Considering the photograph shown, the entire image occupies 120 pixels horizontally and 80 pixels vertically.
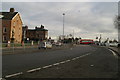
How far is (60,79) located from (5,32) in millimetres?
55557

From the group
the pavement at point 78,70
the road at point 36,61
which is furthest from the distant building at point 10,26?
the pavement at point 78,70

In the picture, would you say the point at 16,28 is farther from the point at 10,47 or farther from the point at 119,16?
the point at 10,47

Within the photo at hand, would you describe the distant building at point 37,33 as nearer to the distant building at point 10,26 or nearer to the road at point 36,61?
the distant building at point 10,26

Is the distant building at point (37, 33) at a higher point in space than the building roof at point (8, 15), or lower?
lower

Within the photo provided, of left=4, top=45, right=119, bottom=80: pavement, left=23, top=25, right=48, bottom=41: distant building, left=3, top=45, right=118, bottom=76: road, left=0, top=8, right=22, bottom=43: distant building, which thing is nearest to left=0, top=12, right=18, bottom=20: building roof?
left=0, top=8, right=22, bottom=43: distant building

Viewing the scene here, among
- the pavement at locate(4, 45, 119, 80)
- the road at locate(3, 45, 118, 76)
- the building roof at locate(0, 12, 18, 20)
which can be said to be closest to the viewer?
the pavement at locate(4, 45, 119, 80)

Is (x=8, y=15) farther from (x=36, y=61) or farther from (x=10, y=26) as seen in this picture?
(x=36, y=61)

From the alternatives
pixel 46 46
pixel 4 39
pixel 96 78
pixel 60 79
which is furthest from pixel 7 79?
pixel 4 39

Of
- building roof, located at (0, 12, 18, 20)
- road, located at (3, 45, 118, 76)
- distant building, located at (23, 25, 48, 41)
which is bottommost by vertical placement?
road, located at (3, 45, 118, 76)

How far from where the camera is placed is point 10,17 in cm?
6078

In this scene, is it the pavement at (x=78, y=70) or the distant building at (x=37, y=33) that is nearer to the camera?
the pavement at (x=78, y=70)

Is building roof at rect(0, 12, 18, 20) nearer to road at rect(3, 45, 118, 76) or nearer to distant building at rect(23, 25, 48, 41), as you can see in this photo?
road at rect(3, 45, 118, 76)

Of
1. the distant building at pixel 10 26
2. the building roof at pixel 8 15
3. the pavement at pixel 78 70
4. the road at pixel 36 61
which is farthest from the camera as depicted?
the building roof at pixel 8 15

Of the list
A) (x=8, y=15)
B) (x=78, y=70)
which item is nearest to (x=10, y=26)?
(x=8, y=15)
